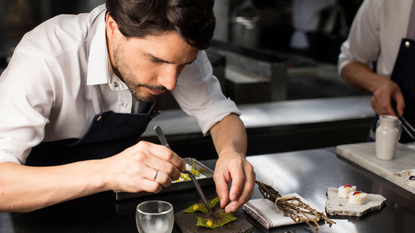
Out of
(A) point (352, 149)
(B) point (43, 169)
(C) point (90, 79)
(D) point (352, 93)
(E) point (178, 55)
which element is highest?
(E) point (178, 55)

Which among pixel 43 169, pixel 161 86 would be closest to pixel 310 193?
pixel 161 86

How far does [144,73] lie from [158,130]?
20cm

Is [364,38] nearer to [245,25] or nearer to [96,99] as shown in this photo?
[96,99]

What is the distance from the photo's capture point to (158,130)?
4.16 feet

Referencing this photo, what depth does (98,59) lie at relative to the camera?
1.38 metres

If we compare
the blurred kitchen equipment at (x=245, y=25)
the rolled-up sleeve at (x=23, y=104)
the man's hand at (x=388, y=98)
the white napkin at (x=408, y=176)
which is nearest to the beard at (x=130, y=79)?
the rolled-up sleeve at (x=23, y=104)

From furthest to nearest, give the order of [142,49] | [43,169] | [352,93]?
[352,93] → [142,49] → [43,169]

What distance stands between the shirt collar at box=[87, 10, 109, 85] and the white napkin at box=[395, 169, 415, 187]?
1155 millimetres

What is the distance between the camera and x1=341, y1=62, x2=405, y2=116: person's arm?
6.19ft

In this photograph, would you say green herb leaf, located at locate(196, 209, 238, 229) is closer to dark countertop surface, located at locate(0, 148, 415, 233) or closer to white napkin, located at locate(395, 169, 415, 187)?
dark countertop surface, located at locate(0, 148, 415, 233)

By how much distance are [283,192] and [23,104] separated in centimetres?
89

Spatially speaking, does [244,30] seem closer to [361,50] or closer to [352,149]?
[361,50]

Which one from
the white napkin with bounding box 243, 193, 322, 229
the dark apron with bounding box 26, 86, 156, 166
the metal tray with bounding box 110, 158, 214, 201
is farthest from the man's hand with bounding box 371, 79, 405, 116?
the dark apron with bounding box 26, 86, 156, 166

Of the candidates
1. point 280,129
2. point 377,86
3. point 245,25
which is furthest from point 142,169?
point 245,25
